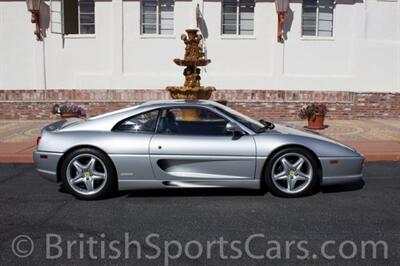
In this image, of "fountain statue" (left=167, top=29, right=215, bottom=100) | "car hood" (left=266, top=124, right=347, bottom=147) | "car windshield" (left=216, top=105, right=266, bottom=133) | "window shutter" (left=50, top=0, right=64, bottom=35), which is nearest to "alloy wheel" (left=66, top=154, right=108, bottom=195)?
"car windshield" (left=216, top=105, right=266, bottom=133)

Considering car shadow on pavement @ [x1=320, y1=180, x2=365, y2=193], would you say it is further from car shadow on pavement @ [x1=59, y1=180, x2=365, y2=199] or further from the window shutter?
the window shutter

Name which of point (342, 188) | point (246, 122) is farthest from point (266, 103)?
point (246, 122)

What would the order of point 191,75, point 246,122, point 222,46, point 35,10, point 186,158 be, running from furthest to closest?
point 222,46
point 35,10
point 191,75
point 246,122
point 186,158

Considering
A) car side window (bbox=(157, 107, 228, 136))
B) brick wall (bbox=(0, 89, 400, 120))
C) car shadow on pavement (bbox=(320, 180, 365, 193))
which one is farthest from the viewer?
brick wall (bbox=(0, 89, 400, 120))

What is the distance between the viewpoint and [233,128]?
589 centimetres

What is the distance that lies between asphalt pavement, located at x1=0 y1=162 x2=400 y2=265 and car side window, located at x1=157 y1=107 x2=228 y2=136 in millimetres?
873

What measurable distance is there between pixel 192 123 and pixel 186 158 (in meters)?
0.54

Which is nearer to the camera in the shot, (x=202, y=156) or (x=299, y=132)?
(x=202, y=156)

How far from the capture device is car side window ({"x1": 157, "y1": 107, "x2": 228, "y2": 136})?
5.98 meters

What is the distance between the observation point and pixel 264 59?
54.6ft

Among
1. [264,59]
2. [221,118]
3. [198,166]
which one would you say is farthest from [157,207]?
[264,59]

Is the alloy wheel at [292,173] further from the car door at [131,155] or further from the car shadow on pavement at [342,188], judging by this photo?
the car door at [131,155]

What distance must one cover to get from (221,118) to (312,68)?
11.5 m

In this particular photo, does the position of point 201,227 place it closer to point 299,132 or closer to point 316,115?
point 299,132
